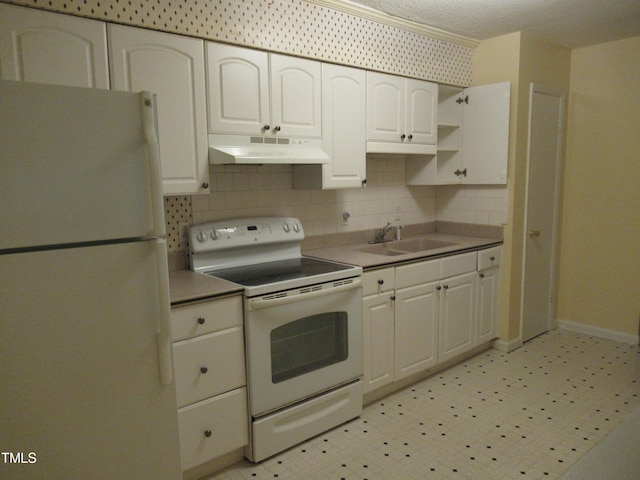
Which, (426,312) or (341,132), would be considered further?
(426,312)

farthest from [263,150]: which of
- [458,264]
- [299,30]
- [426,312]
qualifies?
[458,264]

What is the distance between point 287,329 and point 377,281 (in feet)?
2.24

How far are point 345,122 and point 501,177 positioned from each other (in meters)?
1.42

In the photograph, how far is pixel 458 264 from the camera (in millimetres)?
3266

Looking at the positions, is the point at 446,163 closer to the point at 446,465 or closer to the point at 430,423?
the point at 430,423

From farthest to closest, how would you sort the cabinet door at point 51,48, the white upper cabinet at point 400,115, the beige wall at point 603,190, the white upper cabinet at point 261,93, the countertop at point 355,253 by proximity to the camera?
the beige wall at point 603,190, the white upper cabinet at point 400,115, the white upper cabinet at point 261,93, the countertop at point 355,253, the cabinet door at point 51,48

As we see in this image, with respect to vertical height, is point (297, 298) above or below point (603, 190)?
below

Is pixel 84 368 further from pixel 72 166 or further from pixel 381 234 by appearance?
pixel 381 234

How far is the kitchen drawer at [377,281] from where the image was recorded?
2.71 meters

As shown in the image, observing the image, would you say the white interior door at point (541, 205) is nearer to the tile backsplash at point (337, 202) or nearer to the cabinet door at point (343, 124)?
the tile backsplash at point (337, 202)

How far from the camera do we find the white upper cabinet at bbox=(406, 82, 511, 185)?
3.51 meters

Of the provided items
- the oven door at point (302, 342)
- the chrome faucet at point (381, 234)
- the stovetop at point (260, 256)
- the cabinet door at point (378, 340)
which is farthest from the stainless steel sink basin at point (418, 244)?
the oven door at point (302, 342)

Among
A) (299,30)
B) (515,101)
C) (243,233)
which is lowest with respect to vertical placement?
(243,233)

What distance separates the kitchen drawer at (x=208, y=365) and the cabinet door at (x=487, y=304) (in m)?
2.06
